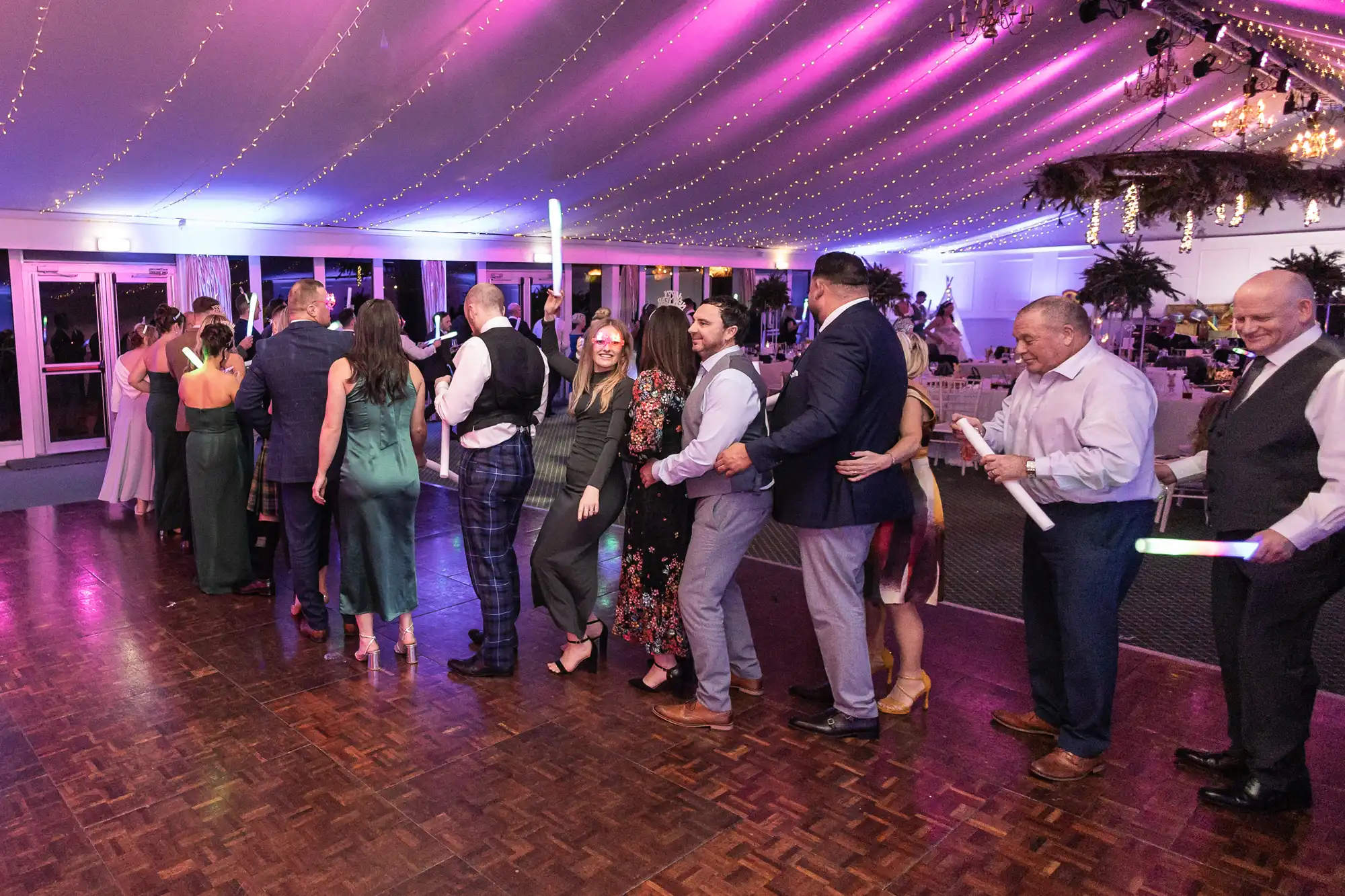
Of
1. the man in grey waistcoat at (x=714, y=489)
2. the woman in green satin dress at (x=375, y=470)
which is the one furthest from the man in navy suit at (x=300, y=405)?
the man in grey waistcoat at (x=714, y=489)

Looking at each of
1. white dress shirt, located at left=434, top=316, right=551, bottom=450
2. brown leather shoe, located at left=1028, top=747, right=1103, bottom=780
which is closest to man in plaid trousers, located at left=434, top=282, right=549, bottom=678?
white dress shirt, located at left=434, top=316, right=551, bottom=450

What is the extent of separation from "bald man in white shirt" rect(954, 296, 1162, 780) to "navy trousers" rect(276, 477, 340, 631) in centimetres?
286

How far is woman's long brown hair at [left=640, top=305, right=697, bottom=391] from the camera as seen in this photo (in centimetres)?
327

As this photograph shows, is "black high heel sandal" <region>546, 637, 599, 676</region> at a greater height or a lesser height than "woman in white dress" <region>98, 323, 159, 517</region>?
lesser

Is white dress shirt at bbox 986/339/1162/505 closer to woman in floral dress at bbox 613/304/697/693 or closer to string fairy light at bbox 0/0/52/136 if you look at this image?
woman in floral dress at bbox 613/304/697/693

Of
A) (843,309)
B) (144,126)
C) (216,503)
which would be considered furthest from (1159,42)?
(144,126)

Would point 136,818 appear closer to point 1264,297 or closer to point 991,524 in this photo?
point 1264,297

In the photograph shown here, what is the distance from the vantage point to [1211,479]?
2736mm

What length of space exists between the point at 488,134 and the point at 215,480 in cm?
483

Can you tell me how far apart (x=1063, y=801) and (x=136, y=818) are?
9.06 ft

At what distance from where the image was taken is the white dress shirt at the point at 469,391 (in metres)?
3.39

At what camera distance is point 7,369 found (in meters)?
9.73

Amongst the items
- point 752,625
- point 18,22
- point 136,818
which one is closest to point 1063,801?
point 752,625

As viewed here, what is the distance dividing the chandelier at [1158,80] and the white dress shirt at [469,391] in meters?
6.94
